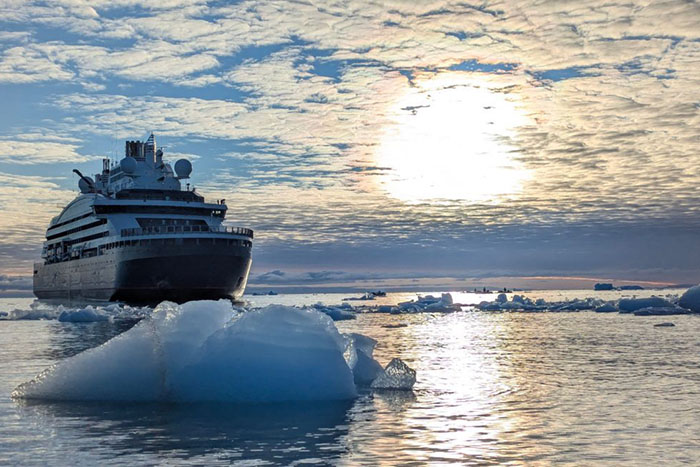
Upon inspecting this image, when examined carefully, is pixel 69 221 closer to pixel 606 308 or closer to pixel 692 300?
pixel 606 308

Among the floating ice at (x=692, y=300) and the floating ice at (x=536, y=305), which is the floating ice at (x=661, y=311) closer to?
the floating ice at (x=692, y=300)

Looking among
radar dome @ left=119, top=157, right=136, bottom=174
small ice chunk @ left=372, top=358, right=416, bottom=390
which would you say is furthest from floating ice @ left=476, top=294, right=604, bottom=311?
small ice chunk @ left=372, top=358, right=416, bottom=390

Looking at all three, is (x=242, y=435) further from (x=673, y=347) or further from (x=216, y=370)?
(x=673, y=347)

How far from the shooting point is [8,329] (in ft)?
111

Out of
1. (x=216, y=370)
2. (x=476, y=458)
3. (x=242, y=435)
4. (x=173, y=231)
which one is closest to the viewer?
(x=476, y=458)

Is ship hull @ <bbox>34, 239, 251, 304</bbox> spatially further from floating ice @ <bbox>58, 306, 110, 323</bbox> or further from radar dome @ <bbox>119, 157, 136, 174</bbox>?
floating ice @ <bbox>58, 306, 110, 323</bbox>

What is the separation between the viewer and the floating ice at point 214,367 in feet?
39.7

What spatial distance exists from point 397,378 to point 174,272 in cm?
4627

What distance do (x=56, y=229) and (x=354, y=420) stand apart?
274 ft

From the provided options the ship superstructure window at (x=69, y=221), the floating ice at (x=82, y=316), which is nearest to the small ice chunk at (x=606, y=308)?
the floating ice at (x=82, y=316)

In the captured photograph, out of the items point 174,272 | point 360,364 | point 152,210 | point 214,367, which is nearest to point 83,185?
point 152,210

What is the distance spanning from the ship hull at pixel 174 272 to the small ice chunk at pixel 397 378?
45469 mm

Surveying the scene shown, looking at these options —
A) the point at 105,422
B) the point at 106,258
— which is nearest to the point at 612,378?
the point at 105,422

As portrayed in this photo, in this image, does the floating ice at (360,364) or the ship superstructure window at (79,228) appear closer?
the floating ice at (360,364)
